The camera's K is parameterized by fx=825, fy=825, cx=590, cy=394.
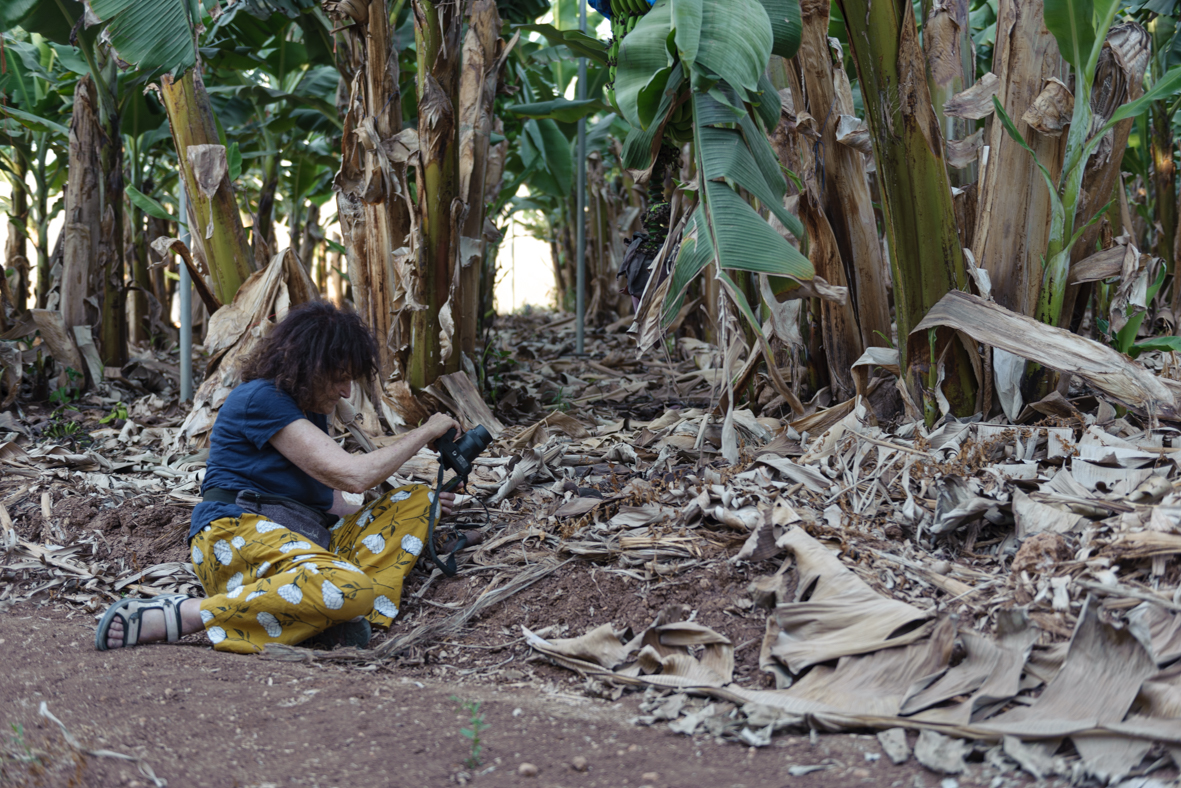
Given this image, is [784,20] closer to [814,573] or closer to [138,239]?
[814,573]

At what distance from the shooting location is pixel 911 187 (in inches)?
89.1

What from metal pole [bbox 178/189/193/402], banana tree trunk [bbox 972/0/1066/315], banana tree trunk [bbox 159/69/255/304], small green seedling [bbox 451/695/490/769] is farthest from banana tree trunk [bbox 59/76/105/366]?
banana tree trunk [bbox 972/0/1066/315]

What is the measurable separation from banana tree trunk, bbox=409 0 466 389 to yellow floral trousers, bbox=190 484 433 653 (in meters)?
0.91

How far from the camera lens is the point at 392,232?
3184 millimetres

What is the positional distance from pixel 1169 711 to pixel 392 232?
277 cm

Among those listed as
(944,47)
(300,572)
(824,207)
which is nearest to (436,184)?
(824,207)

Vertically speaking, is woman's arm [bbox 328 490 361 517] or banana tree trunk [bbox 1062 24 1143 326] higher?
banana tree trunk [bbox 1062 24 1143 326]

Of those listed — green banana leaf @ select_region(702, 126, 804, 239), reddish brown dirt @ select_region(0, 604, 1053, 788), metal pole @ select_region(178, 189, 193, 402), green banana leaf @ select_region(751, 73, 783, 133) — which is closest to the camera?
reddish brown dirt @ select_region(0, 604, 1053, 788)

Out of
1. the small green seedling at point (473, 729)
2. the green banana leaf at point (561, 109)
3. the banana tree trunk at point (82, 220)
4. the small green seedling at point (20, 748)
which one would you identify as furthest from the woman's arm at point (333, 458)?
the banana tree trunk at point (82, 220)

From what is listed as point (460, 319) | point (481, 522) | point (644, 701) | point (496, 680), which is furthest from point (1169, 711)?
point (460, 319)

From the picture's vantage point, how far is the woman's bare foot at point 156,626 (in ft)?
6.19

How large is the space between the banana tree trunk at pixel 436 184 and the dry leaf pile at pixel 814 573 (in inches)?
15.3

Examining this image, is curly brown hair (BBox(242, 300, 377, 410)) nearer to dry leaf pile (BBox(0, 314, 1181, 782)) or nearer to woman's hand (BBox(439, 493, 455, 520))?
woman's hand (BBox(439, 493, 455, 520))

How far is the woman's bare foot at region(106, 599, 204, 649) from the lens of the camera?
1887 mm
